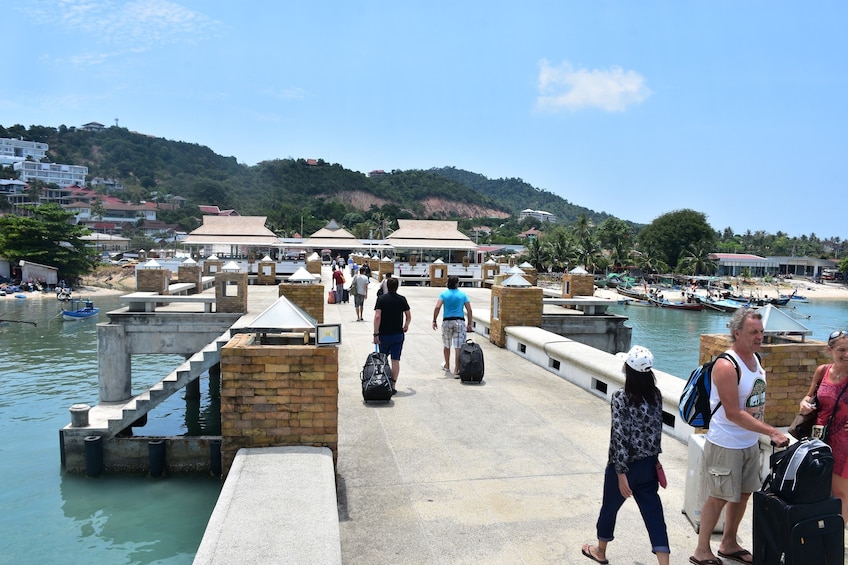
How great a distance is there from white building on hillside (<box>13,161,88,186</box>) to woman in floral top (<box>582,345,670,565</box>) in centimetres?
18313

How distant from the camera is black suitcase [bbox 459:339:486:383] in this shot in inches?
347

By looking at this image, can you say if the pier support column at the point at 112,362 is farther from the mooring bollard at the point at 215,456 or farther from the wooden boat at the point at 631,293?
the wooden boat at the point at 631,293

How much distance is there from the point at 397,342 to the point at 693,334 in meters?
39.4

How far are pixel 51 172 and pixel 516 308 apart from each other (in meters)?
185

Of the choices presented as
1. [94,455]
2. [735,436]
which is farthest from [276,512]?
[94,455]

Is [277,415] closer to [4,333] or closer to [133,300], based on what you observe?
[133,300]

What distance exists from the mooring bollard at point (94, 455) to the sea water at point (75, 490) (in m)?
0.19

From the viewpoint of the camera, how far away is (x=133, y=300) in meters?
13.7

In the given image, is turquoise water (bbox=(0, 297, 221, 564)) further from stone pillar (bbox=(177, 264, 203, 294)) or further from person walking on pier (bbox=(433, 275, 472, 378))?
stone pillar (bbox=(177, 264, 203, 294))

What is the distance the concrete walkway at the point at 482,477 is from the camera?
414 centimetres

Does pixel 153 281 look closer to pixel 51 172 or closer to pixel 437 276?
pixel 437 276

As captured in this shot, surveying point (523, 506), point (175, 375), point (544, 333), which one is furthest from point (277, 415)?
point (544, 333)

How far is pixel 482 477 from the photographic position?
5.35 metres

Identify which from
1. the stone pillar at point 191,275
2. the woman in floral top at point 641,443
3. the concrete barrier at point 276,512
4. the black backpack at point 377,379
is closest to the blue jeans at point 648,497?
the woman in floral top at point 641,443
